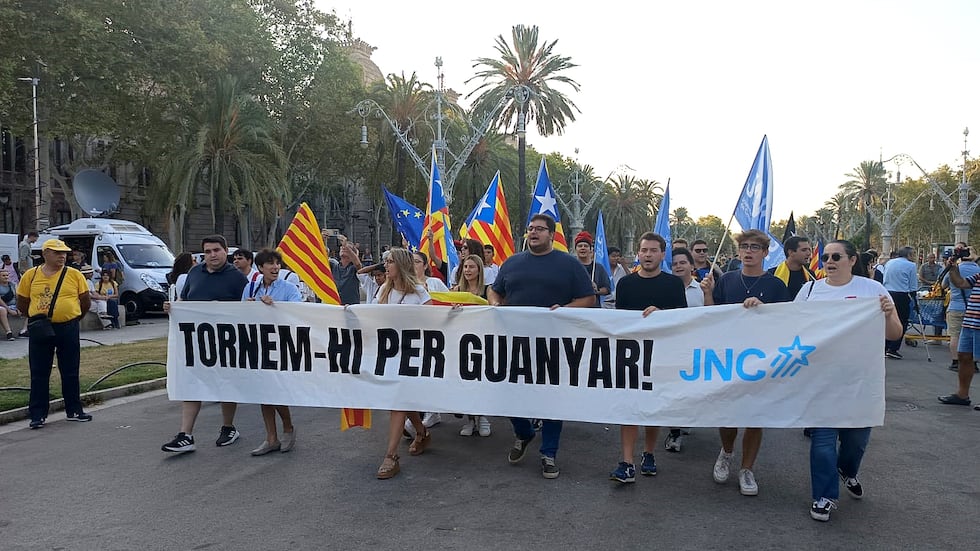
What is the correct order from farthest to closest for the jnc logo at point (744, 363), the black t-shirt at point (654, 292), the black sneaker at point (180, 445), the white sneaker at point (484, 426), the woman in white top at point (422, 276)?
1. the white sneaker at point (484, 426)
2. the woman in white top at point (422, 276)
3. the black sneaker at point (180, 445)
4. the black t-shirt at point (654, 292)
5. the jnc logo at point (744, 363)

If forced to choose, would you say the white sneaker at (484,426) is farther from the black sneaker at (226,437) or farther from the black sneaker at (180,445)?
the black sneaker at (180,445)

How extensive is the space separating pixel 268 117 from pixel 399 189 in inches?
306

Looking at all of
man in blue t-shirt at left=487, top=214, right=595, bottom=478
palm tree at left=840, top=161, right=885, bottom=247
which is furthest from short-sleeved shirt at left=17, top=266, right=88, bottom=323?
palm tree at left=840, top=161, right=885, bottom=247

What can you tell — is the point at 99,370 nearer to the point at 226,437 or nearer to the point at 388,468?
the point at 226,437

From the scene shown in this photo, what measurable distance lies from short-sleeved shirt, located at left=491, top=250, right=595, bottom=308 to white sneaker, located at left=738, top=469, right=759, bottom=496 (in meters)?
1.64

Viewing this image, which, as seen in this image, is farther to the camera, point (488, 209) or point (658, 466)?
point (488, 209)

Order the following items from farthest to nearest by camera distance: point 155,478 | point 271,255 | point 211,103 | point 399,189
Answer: point 399,189 < point 211,103 < point 271,255 < point 155,478

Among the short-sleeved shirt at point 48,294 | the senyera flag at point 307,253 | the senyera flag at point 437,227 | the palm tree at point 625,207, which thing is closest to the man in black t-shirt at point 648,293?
the senyera flag at point 307,253

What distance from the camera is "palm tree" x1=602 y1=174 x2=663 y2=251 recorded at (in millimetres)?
70500

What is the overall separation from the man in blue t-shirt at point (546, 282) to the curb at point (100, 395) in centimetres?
519

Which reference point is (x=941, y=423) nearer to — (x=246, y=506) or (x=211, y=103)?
(x=246, y=506)

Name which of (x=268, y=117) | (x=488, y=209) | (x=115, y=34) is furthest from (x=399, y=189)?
(x=488, y=209)

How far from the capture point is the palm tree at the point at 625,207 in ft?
231

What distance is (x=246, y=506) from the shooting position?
5023 millimetres
